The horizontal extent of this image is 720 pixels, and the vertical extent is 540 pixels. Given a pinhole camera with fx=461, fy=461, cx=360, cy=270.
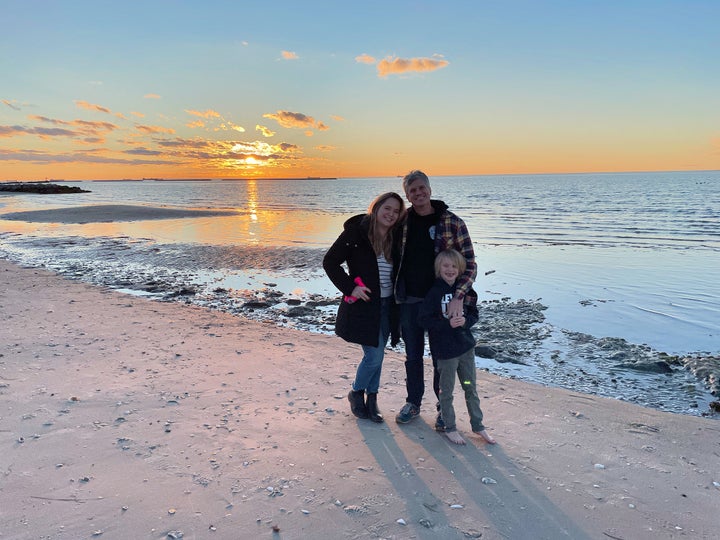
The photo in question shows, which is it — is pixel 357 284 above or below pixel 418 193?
below

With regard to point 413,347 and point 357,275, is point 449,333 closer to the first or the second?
point 413,347

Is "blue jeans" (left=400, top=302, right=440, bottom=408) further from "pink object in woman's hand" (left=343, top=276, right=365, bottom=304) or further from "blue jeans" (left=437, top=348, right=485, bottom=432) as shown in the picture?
"pink object in woman's hand" (left=343, top=276, right=365, bottom=304)

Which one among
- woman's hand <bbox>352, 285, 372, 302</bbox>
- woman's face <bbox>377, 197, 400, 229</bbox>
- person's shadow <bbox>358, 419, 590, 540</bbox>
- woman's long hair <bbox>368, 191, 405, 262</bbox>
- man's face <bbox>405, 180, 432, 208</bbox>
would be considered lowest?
person's shadow <bbox>358, 419, 590, 540</bbox>

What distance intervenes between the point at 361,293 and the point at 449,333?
833mm

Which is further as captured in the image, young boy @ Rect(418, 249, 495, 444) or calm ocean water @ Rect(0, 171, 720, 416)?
calm ocean water @ Rect(0, 171, 720, 416)

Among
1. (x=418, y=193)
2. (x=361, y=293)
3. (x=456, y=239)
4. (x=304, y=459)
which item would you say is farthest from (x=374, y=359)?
(x=418, y=193)

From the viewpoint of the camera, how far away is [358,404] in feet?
15.1

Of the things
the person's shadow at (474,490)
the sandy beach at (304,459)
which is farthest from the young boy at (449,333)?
the sandy beach at (304,459)

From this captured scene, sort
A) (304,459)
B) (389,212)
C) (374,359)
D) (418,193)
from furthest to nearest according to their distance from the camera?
(374,359)
(389,212)
(418,193)
(304,459)

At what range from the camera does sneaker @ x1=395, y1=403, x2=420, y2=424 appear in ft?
14.7

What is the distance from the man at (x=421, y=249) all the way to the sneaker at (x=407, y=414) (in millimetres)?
270

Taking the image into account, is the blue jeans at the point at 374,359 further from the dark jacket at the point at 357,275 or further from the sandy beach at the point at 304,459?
the sandy beach at the point at 304,459

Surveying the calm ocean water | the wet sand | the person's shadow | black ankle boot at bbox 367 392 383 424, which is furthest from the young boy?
the wet sand

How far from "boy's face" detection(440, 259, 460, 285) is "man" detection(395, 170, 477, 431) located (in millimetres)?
101
